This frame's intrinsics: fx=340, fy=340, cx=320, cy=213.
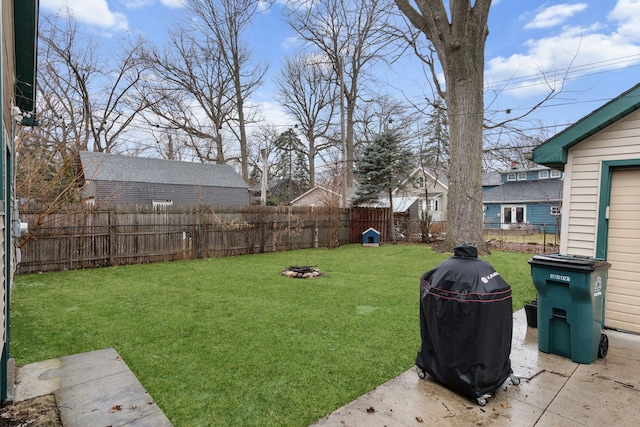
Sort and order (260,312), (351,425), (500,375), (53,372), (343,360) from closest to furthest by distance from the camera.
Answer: (351,425) → (500,375) → (53,372) → (343,360) → (260,312)

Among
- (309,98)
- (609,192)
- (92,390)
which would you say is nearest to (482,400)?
(92,390)

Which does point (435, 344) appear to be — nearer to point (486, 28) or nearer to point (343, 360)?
point (343, 360)

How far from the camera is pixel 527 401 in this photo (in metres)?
2.41

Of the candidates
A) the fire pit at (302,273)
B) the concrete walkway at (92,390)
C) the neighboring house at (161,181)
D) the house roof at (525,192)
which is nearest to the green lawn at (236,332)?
the concrete walkway at (92,390)

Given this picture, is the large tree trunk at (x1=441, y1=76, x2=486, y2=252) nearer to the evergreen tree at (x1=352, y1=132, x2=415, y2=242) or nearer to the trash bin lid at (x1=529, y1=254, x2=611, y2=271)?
the evergreen tree at (x1=352, y1=132, x2=415, y2=242)

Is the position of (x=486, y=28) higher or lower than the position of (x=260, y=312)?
higher

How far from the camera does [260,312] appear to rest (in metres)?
4.61

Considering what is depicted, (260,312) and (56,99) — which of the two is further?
(56,99)

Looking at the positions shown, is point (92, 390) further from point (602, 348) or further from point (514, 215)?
point (514, 215)

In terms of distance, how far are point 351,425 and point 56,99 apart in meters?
18.8

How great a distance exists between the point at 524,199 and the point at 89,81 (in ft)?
88.2

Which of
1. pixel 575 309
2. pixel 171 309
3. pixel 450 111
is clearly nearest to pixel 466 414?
pixel 575 309

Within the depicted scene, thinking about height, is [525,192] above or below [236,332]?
above

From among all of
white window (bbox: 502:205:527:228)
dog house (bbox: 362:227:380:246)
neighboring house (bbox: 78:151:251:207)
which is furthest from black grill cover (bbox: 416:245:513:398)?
white window (bbox: 502:205:527:228)
